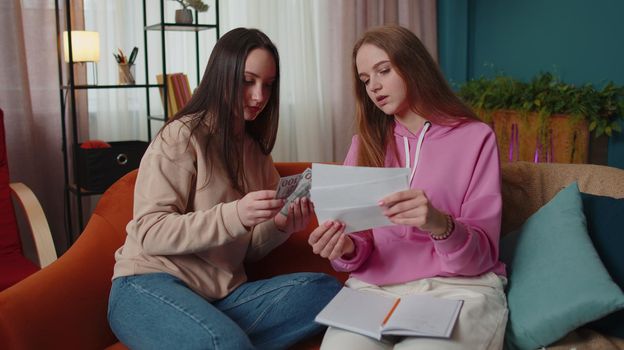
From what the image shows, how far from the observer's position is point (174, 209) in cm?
158

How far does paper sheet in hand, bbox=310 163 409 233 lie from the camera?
1340mm

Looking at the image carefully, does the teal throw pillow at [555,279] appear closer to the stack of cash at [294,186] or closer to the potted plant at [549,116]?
the stack of cash at [294,186]

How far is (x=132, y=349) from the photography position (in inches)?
61.2

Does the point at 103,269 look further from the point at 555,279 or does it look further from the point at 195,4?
the point at 195,4

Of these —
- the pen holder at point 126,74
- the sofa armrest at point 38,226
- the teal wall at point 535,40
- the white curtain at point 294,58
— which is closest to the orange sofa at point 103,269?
the sofa armrest at point 38,226

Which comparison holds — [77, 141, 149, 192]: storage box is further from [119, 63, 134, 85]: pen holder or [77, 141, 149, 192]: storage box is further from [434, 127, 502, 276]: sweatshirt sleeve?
[434, 127, 502, 276]: sweatshirt sleeve


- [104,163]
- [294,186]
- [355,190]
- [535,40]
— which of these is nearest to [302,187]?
[294,186]

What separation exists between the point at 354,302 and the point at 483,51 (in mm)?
3549

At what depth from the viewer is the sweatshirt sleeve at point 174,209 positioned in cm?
152

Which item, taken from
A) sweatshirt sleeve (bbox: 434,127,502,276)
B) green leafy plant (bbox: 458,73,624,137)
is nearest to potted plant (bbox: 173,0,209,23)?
green leafy plant (bbox: 458,73,624,137)

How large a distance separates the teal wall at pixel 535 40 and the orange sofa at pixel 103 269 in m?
2.10

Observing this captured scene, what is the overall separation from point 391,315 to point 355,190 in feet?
0.92

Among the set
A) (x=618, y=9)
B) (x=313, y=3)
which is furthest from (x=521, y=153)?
(x=313, y=3)

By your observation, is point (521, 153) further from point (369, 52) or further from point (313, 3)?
point (369, 52)
